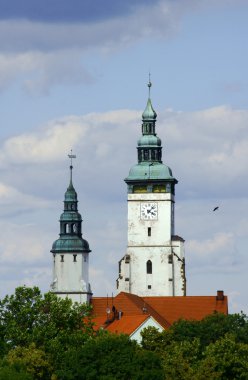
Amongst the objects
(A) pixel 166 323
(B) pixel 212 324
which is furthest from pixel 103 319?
(B) pixel 212 324

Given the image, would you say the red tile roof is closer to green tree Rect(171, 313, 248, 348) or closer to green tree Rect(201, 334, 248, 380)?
green tree Rect(171, 313, 248, 348)

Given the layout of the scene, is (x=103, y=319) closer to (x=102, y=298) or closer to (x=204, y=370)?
(x=102, y=298)

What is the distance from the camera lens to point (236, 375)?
5906 inches

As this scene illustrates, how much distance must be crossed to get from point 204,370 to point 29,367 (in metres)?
10.6

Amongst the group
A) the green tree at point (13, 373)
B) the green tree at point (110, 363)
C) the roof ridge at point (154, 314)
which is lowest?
the green tree at point (13, 373)

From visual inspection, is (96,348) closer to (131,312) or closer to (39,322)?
(39,322)

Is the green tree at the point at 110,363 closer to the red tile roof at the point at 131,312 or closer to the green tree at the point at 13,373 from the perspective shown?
the green tree at the point at 13,373

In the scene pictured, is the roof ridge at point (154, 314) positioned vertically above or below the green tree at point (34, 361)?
above

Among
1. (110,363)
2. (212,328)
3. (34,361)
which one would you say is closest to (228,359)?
(110,363)

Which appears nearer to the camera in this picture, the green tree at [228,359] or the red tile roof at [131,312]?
the green tree at [228,359]

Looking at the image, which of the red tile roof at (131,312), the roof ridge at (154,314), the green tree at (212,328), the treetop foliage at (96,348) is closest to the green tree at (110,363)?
the treetop foliage at (96,348)

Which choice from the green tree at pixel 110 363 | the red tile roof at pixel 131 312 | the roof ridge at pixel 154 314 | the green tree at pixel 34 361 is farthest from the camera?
the roof ridge at pixel 154 314

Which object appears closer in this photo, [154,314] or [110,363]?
[110,363]

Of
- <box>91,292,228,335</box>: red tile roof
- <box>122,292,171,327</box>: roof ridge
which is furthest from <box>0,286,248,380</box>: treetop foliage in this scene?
<box>122,292,171,327</box>: roof ridge
